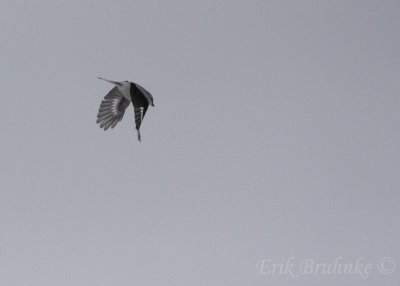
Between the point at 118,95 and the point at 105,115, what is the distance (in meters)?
0.72

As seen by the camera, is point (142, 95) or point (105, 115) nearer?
point (142, 95)

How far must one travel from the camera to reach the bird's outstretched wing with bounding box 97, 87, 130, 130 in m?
19.4

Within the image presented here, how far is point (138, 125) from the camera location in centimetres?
1478

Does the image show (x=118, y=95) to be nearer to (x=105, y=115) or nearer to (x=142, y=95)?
(x=105, y=115)

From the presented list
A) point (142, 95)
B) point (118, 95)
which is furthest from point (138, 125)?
point (118, 95)

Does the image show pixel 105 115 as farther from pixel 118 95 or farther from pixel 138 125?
pixel 138 125

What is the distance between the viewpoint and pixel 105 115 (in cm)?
1964

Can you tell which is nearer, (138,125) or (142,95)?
(138,125)

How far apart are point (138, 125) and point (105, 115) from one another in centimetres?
507

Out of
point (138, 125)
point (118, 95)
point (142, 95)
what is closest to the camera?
point (138, 125)

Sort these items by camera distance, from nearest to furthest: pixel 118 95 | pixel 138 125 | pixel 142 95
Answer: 1. pixel 138 125
2. pixel 142 95
3. pixel 118 95

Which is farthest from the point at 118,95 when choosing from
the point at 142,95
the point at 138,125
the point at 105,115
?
the point at 138,125

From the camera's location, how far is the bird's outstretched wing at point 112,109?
63.8 feet

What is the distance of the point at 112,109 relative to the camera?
19.6 m
